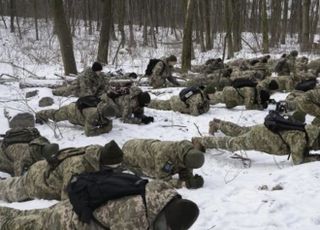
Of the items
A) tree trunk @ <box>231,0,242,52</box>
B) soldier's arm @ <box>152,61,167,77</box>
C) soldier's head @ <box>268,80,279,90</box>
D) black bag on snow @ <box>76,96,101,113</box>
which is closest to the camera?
black bag on snow @ <box>76,96,101,113</box>

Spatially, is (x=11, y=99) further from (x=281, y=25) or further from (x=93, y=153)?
(x=281, y=25)

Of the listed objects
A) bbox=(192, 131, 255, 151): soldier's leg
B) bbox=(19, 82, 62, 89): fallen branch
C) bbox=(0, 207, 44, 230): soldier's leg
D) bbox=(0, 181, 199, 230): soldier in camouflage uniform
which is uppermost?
bbox=(0, 181, 199, 230): soldier in camouflage uniform

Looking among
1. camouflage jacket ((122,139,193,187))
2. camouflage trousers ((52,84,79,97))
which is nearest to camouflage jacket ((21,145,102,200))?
camouflage jacket ((122,139,193,187))

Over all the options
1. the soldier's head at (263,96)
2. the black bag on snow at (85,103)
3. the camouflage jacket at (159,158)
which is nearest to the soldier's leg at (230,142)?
the camouflage jacket at (159,158)

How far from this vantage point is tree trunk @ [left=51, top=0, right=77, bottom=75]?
12.1 m

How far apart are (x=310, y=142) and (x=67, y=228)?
3653mm

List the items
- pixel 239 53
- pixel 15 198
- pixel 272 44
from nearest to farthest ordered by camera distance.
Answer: pixel 15 198, pixel 239 53, pixel 272 44

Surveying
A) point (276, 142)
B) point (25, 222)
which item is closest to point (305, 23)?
point (276, 142)

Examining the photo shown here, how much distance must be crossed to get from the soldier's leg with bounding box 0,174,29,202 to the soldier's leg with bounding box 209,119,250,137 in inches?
143

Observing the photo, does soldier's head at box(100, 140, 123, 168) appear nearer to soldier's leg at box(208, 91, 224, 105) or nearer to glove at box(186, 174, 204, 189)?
glove at box(186, 174, 204, 189)

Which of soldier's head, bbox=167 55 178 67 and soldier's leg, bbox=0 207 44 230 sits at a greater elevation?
soldier's head, bbox=167 55 178 67

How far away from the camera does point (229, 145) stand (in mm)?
6660

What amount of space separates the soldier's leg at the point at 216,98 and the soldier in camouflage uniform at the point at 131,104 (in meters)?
2.04

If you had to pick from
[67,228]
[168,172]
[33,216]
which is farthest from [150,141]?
[67,228]
